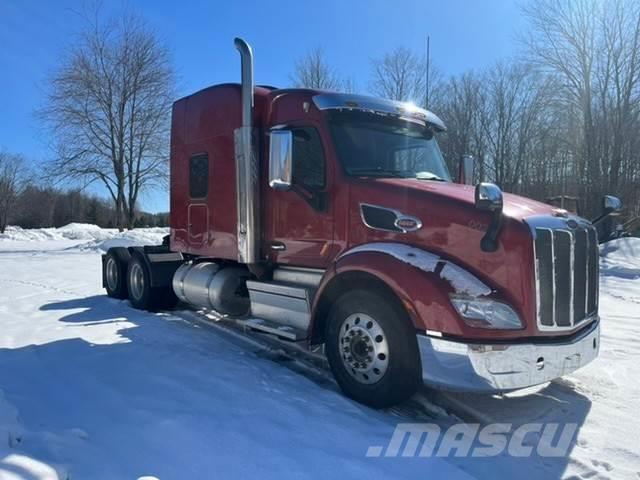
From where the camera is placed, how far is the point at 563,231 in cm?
375

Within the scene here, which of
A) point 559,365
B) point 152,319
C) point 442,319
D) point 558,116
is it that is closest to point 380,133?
point 442,319

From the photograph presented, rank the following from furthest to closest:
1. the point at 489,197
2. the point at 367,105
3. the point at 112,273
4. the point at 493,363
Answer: the point at 112,273 < the point at 367,105 < the point at 489,197 < the point at 493,363

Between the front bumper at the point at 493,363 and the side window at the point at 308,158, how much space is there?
2.01 m

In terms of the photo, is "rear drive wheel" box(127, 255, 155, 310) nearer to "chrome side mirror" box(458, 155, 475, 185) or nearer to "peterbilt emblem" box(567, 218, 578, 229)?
"chrome side mirror" box(458, 155, 475, 185)

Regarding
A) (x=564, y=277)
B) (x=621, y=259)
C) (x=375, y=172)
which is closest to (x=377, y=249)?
(x=375, y=172)

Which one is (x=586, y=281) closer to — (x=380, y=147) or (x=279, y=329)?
(x=380, y=147)

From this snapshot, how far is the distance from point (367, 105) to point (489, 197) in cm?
191

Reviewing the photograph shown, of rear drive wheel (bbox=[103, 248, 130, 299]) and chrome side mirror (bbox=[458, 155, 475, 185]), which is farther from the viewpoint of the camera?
rear drive wheel (bbox=[103, 248, 130, 299])

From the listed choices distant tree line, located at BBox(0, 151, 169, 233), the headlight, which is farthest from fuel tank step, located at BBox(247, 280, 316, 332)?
distant tree line, located at BBox(0, 151, 169, 233)

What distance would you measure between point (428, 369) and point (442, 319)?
420 mm

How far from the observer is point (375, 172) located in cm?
470

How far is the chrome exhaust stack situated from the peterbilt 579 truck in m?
0.02

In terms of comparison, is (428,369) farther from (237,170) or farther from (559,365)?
(237,170)

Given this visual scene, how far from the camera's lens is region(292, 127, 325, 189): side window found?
4.80 metres
